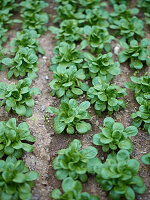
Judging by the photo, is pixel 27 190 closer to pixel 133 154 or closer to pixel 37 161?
pixel 37 161

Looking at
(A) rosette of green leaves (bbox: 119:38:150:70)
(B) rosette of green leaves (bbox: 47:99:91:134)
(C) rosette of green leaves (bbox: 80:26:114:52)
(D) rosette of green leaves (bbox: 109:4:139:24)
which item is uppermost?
(D) rosette of green leaves (bbox: 109:4:139:24)

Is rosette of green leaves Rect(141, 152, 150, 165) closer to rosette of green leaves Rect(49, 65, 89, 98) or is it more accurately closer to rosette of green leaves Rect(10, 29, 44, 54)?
rosette of green leaves Rect(49, 65, 89, 98)

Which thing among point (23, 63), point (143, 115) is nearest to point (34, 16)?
point (23, 63)

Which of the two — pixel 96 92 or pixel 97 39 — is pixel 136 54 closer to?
pixel 97 39

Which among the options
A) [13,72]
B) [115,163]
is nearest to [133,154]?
[115,163]

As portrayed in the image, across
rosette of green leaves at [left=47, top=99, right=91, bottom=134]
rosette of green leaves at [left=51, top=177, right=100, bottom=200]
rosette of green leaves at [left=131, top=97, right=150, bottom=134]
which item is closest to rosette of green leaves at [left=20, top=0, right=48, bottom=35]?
rosette of green leaves at [left=47, top=99, right=91, bottom=134]

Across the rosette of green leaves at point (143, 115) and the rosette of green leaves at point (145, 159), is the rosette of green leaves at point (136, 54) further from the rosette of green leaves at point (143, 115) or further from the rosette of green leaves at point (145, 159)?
the rosette of green leaves at point (145, 159)
